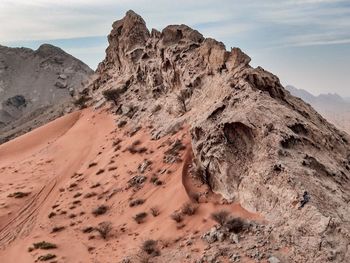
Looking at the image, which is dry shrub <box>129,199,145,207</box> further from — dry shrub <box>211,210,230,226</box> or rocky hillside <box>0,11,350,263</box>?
dry shrub <box>211,210,230,226</box>

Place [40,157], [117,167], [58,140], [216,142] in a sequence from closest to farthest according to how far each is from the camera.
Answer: [216,142]
[117,167]
[40,157]
[58,140]

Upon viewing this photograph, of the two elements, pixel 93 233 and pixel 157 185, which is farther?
pixel 157 185

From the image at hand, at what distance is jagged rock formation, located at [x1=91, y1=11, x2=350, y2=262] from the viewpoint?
14.2m

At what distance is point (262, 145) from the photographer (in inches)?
693

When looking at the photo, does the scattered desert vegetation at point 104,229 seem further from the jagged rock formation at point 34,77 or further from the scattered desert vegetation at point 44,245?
the jagged rock formation at point 34,77

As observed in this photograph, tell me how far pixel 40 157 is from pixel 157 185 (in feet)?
54.3

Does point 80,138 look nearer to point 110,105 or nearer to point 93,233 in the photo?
point 110,105

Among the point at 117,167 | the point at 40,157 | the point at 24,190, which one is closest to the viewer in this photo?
the point at 117,167

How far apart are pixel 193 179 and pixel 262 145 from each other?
415 cm

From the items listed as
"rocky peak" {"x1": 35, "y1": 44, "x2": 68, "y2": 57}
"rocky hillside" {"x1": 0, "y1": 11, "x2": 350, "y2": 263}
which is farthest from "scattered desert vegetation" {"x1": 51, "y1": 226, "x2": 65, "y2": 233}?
"rocky peak" {"x1": 35, "y1": 44, "x2": 68, "y2": 57}

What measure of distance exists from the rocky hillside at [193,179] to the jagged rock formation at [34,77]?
367ft

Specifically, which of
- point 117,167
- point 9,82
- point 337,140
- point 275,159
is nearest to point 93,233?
point 117,167

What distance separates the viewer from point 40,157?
3544 cm

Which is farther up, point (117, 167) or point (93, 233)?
point (117, 167)
